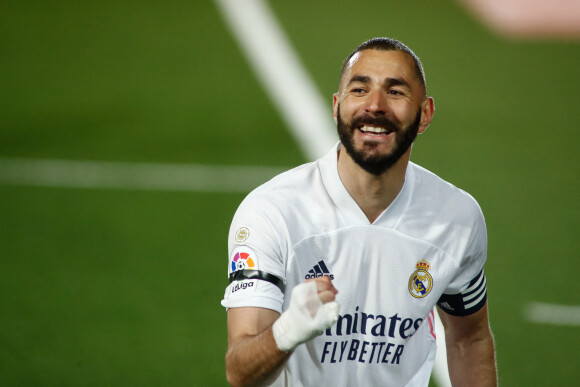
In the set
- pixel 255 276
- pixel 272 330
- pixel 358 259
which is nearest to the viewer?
pixel 272 330

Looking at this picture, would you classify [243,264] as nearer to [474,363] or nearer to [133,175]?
[474,363]

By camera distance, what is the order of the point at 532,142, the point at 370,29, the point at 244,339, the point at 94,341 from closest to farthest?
the point at 244,339 < the point at 94,341 < the point at 532,142 < the point at 370,29

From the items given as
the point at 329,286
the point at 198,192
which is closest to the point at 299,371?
the point at 329,286

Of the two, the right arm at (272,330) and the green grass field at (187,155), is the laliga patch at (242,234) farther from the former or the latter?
the green grass field at (187,155)

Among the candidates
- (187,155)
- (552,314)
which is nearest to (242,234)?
(552,314)

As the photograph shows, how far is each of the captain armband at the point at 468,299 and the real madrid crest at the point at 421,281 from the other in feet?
0.90

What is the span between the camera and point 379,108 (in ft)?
13.2

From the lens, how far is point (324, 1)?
45.1 feet

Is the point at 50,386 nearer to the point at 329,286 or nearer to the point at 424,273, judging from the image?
the point at 424,273

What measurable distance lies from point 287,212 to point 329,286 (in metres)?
0.82

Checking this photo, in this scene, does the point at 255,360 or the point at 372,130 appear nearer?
the point at 255,360

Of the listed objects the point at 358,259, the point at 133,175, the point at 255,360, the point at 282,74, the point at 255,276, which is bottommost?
the point at 255,360

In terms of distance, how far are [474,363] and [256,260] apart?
123 cm

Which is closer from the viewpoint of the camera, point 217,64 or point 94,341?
point 94,341
